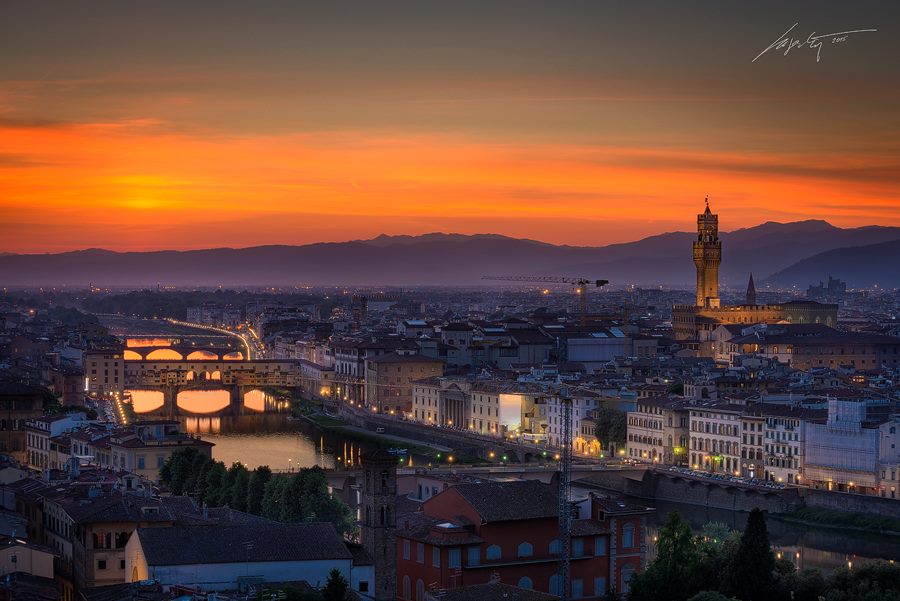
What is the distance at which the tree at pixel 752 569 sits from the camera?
64.8 ft

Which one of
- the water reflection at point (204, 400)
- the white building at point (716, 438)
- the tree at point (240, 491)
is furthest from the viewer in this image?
the water reflection at point (204, 400)

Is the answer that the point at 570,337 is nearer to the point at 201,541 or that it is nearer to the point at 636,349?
the point at 636,349

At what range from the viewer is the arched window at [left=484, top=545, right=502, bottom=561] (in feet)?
64.6

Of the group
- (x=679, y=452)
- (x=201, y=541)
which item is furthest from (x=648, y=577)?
(x=679, y=452)

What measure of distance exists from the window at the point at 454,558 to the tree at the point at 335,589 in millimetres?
2453

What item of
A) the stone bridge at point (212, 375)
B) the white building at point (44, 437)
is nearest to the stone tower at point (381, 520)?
the white building at point (44, 437)

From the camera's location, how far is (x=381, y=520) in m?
19.4

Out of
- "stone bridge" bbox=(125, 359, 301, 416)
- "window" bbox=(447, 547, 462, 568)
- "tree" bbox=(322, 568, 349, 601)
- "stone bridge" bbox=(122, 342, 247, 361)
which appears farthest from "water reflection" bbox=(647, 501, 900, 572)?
"stone bridge" bbox=(122, 342, 247, 361)

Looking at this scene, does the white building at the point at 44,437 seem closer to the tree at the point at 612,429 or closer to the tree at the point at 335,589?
the tree at the point at 612,429

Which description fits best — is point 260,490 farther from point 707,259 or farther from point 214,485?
point 707,259

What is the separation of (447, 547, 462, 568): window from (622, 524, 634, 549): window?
2.45m

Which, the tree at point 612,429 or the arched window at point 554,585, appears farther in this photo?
the tree at point 612,429

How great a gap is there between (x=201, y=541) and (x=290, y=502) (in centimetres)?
739

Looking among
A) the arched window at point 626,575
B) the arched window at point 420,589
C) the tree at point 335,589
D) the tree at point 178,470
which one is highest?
the tree at point 335,589
